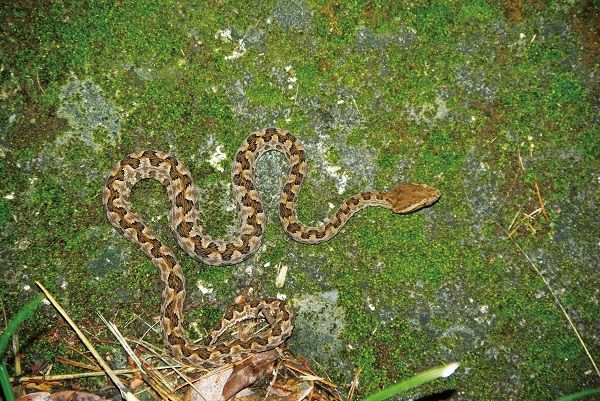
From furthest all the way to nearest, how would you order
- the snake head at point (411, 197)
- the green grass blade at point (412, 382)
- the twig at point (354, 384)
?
the snake head at point (411, 197)
the twig at point (354, 384)
the green grass blade at point (412, 382)

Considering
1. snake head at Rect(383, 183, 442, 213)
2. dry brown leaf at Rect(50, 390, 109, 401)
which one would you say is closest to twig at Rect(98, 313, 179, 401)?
dry brown leaf at Rect(50, 390, 109, 401)

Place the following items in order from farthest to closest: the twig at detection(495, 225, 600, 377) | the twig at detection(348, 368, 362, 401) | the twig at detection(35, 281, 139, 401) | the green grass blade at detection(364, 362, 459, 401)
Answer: the twig at detection(495, 225, 600, 377) < the twig at detection(348, 368, 362, 401) < the twig at detection(35, 281, 139, 401) < the green grass blade at detection(364, 362, 459, 401)

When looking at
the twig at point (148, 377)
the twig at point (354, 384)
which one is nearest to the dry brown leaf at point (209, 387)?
the twig at point (148, 377)

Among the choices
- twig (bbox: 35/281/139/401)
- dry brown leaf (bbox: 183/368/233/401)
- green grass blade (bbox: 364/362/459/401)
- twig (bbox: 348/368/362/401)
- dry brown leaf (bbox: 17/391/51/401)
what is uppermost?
green grass blade (bbox: 364/362/459/401)

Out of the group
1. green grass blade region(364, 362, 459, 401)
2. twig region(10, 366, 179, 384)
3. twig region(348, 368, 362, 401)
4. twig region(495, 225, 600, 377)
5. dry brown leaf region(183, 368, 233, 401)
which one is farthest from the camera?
twig region(495, 225, 600, 377)

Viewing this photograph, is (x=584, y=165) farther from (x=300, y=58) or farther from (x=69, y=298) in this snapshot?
(x=69, y=298)

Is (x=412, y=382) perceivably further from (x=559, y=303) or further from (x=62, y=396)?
(x=62, y=396)

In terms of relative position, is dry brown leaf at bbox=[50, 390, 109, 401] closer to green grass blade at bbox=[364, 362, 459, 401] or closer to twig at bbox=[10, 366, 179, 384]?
twig at bbox=[10, 366, 179, 384]

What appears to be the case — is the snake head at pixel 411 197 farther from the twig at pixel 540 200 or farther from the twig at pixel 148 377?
the twig at pixel 148 377
